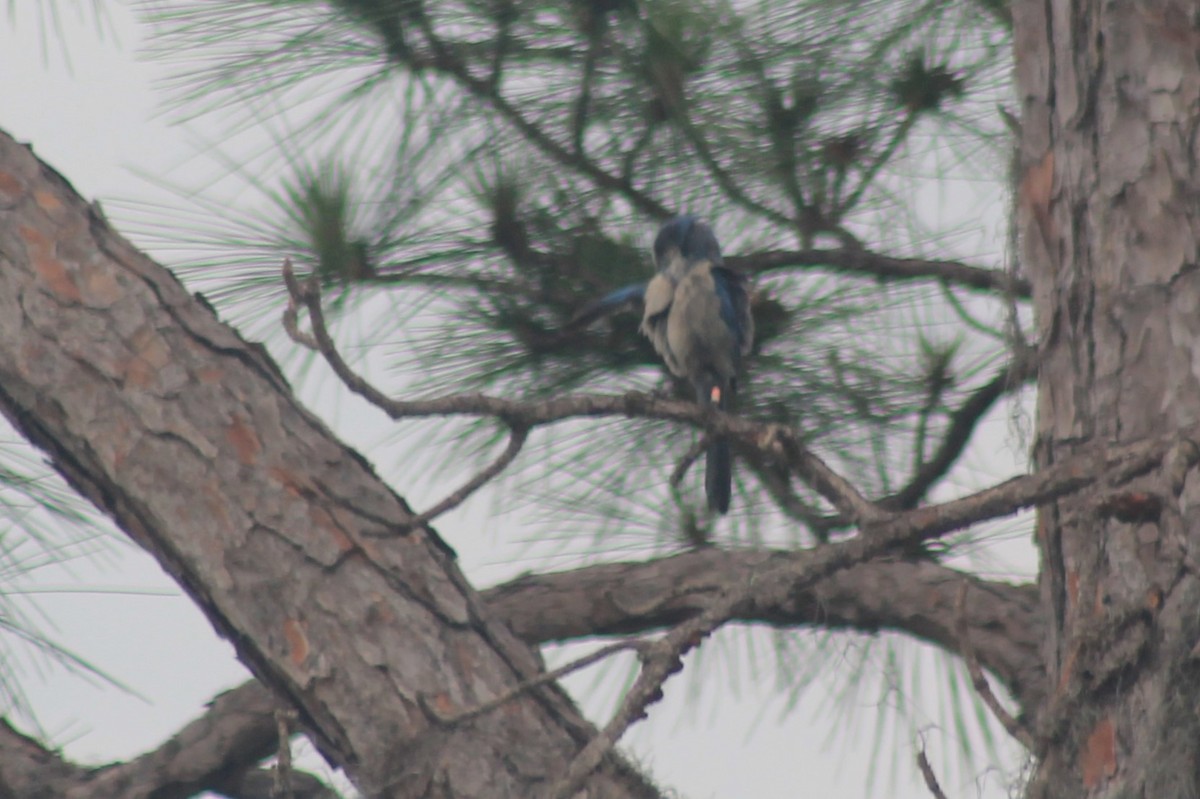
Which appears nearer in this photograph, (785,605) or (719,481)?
(785,605)

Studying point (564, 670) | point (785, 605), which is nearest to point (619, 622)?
point (785, 605)

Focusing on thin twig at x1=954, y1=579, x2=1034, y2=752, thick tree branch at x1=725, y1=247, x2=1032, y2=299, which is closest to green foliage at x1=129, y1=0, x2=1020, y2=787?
thick tree branch at x1=725, y1=247, x2=1032, y2=299

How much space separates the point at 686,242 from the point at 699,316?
148 mm

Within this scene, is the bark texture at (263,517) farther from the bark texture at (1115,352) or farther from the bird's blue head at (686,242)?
the bird's blue head at (686,242)

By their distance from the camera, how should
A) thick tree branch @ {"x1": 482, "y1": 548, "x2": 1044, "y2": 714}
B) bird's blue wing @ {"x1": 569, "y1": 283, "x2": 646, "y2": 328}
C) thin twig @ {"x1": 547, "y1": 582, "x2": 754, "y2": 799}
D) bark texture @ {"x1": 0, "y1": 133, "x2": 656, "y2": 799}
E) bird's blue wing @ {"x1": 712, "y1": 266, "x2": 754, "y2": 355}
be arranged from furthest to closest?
bird's blue wing @ {"x1": 712, "y1": 266, "x2": 754, "y2": 355}, bird's blue wing @ {"x1": 569, "y1": 283, "x2": 646, "y2": 328}, thick tree branch @ {"x1": 482, "y1": 548, "x2": 1044, "y2": 714}, bark texture @ {"x1": 0, "y1": 133, "x2": 656, "y2": 799}, thin twig @ {"x1": 547, "y1": 582, "x2": 754, "y2": 799}

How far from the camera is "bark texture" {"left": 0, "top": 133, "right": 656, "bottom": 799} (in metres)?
1.43

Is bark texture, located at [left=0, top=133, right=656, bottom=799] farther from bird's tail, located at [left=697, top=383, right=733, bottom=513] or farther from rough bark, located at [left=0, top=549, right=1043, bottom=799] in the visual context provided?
bird's tail, located at [left=697, top=383, right=733, bottom=513]

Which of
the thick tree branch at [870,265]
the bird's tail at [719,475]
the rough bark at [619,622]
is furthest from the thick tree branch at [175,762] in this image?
the thick tree branch at [870,265]

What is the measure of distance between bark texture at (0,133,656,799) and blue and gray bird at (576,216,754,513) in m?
0.67

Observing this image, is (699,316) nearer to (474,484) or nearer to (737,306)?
(737,306)

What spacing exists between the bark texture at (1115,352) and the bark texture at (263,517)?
47cm

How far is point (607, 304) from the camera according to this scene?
7.01 ft

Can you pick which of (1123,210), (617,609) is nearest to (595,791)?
(617,609)

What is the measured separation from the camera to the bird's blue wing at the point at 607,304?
212 centimetres
